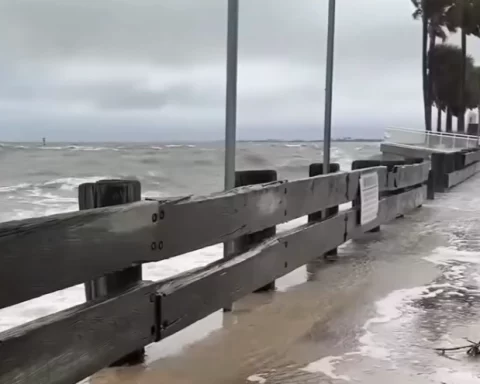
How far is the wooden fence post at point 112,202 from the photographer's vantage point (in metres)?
2.60

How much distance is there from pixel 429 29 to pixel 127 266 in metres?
20.7

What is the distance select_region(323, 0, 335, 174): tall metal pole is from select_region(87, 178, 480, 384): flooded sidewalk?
91 cm

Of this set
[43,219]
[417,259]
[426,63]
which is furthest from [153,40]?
[426,63]

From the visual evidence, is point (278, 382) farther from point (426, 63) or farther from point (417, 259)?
point (426, 63)

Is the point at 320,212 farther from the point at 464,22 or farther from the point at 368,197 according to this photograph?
the point at 464,22

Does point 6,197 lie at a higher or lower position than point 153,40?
lower

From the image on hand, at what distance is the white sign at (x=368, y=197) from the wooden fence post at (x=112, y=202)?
10.7 feet

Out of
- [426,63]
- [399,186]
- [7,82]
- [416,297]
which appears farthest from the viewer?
[426,63]

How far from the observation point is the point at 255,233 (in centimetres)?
397

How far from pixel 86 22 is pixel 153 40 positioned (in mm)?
1604

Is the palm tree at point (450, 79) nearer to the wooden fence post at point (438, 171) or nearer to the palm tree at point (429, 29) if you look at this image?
the palm tree at point (429, 29)

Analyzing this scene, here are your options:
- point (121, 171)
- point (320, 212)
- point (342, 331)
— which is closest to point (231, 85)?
point (342, 331)

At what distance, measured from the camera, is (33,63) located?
3.54 meters

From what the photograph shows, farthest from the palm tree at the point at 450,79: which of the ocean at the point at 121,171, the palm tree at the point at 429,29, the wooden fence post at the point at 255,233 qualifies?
the wooden fence post at the point at 255,233
